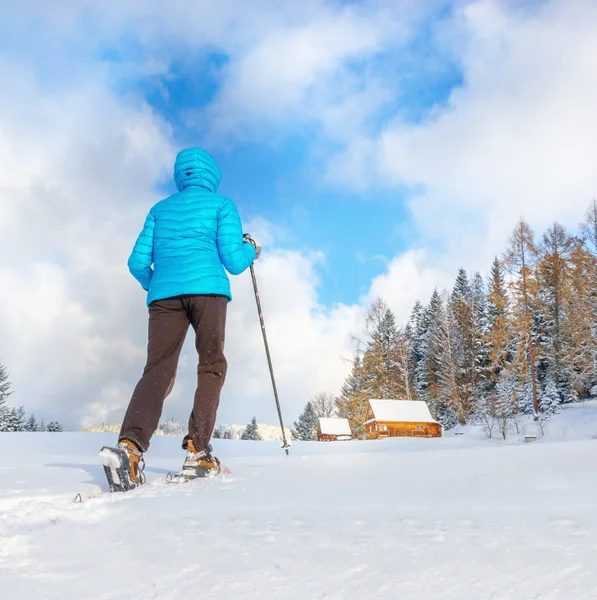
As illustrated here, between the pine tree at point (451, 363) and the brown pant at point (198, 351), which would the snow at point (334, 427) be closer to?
the pine tree at point (451, 363)

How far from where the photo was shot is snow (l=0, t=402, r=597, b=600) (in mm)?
1120

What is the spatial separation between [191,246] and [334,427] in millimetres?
30273

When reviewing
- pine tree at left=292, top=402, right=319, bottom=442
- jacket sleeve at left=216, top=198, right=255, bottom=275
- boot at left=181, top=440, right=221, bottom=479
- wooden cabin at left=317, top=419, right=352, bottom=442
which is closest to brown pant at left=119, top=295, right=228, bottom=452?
boot at left=181, top=440, right=221, bottom=479

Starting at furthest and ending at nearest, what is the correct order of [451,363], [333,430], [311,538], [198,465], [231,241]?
[333,430] < [451,363] < [231,241] < [198,465] < [311,538]

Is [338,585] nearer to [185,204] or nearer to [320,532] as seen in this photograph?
[320,532]

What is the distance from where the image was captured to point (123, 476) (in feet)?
7.77

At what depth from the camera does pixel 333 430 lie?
31531mm

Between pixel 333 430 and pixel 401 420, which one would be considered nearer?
pixel 401 420

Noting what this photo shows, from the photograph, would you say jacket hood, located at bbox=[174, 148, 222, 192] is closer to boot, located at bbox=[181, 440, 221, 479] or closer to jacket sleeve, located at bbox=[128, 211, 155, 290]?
jacket sleeve, located at bbox=[128, 211, 155, 290]

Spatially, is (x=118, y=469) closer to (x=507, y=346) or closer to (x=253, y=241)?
(x=253, y=241)

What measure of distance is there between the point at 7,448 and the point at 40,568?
467 centimetres

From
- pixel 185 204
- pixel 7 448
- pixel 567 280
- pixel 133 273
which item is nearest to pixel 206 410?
pixel 133 273

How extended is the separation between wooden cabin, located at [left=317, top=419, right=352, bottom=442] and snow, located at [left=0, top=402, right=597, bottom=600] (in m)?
29.7

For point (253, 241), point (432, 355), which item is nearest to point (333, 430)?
point (432, 355)
